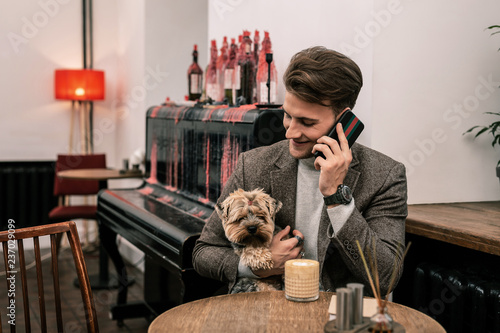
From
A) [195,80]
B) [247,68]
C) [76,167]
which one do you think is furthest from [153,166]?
[76,167]

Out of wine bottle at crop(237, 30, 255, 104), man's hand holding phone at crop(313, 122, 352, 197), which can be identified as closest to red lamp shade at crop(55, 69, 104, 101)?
wine bottle at crop(237, 30, 255, 104)

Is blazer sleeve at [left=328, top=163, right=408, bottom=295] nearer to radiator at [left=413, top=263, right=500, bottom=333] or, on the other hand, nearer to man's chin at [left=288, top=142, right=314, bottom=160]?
man's chin at [left=288, top=142, right=314, bottom=160]

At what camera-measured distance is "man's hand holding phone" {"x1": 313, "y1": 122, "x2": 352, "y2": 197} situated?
1.69m

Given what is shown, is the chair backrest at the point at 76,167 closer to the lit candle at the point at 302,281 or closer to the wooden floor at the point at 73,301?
the wooden floor at the point at 73,301

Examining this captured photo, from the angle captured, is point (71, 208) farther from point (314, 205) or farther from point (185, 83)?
point (314, 205)

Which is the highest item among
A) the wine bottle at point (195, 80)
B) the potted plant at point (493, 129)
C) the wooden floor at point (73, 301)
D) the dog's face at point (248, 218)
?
the wine bottle at point (195, 80)

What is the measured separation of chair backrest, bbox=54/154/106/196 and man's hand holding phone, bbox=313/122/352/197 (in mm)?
3920

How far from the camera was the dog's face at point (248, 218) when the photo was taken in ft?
5.73

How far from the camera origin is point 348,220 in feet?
5.45

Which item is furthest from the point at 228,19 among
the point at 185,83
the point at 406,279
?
the point at 406,279

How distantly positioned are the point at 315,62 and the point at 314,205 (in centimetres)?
47

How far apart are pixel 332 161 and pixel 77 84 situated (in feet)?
14.1

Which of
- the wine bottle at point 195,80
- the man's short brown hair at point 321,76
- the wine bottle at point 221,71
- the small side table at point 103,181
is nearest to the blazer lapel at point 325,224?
the man's short brown hair at point 321,76

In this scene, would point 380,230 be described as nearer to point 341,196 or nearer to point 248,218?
point 341,196
